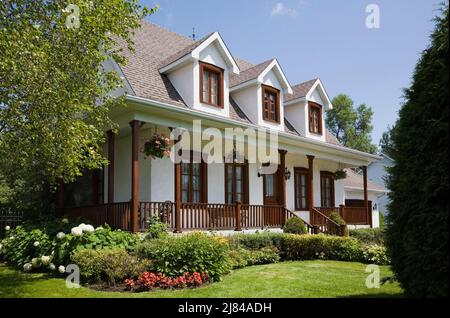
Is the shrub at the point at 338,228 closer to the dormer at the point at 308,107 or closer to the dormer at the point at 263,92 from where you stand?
the dormer at the point at 308,107

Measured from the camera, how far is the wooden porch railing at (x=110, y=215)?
11.8 metres

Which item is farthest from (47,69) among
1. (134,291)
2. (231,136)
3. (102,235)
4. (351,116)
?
A: (351,116)

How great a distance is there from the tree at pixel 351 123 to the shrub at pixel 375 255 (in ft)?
139

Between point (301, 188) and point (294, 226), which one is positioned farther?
point (301, 188)

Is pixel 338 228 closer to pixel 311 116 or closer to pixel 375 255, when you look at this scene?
pixel 375 255

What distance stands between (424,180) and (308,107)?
14649mm

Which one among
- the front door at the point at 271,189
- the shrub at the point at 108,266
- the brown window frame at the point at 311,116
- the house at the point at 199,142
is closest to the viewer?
the shrub at the point at 108,266

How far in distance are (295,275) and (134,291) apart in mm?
3681

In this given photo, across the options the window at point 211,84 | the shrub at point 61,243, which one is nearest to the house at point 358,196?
the window at point 211,84

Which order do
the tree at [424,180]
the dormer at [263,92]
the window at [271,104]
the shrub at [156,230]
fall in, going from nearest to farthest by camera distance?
the tree at [424,180] → the shrub at [156,230] → the dormer at [263,92] → the window at [271,104]

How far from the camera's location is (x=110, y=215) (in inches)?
479

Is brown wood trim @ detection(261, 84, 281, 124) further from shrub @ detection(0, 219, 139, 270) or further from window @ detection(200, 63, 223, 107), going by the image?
shrub @ detection(0, 219, 139, 270)

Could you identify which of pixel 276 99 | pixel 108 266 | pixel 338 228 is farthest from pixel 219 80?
pixel 108 266
